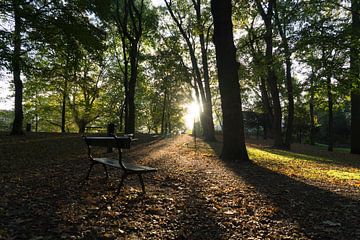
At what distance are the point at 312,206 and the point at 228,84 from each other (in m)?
5.83

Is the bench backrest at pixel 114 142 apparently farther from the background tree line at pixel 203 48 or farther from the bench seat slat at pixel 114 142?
the background tree line at pixel 203 48

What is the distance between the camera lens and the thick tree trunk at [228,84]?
988cm

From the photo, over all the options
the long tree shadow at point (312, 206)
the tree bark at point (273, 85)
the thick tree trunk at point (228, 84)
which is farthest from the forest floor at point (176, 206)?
the tree bark at point (273, 85)

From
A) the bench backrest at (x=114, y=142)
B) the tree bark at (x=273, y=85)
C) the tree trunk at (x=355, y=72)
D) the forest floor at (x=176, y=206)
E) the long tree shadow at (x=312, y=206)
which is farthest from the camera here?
the tree bark at (x=273, y=85)

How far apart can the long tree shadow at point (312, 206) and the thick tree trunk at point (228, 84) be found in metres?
2.44

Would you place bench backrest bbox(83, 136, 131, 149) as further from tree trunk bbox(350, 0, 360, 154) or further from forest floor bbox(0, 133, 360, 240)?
tree trunk bbox(350, 0, 360, 154)

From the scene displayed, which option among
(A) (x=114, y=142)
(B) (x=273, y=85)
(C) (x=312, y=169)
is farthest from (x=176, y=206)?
(B) (x=273, y=85)

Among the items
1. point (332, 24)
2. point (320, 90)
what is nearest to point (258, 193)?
point (332, 24)

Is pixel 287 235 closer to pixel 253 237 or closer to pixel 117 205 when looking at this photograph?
pixel 253 237

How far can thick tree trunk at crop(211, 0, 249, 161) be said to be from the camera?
9883mm

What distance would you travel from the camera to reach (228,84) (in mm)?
9953

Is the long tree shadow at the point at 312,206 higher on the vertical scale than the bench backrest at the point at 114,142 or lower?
lower

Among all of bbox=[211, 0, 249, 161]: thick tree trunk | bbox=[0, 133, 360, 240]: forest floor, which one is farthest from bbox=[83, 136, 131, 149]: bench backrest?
bbox=[211, 0, 249, 161]: thick tree trunk

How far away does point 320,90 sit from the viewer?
17000 millimetres
